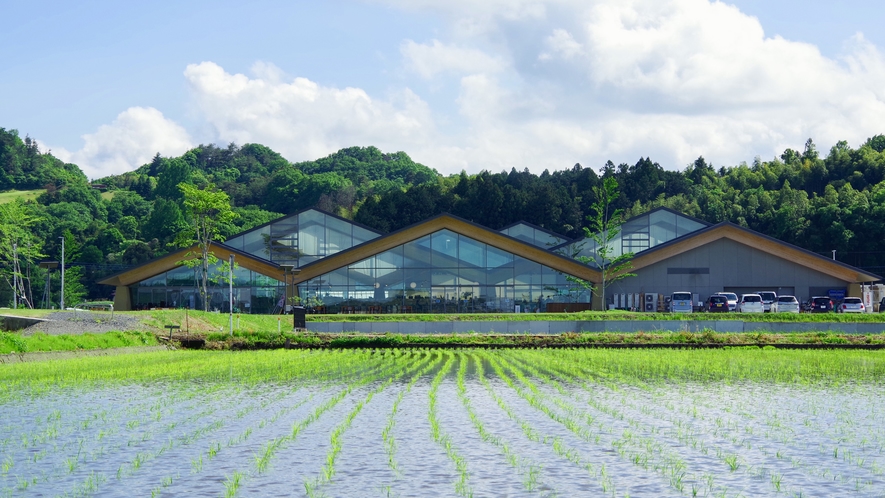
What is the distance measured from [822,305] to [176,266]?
3645 cm

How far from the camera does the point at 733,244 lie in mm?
58219

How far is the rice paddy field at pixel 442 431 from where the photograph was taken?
11016 millimetres

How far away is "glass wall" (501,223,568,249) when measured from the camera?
71.1m

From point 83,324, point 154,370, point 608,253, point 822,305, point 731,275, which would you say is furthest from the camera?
point 608,253

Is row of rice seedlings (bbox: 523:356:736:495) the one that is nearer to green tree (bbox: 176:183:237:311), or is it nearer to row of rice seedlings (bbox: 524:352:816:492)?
row of rice seedlings (bbox: 524:352:816:492)

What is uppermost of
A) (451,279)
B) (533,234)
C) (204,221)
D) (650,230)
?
(533,234)

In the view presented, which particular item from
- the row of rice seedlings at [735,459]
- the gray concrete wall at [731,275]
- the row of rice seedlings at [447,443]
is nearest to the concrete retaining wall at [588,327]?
the gray concrete wall at [731,275]

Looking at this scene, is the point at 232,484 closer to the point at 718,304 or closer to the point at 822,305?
the point at 718,304

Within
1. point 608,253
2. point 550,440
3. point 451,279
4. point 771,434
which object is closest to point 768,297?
point 608,253

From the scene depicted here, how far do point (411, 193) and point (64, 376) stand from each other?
251 ft

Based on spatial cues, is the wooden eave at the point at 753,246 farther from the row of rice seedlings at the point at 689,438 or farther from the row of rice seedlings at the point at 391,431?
the row of rice seedlings at the point at 689,438

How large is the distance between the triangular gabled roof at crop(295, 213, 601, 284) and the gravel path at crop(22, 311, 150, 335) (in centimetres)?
1913

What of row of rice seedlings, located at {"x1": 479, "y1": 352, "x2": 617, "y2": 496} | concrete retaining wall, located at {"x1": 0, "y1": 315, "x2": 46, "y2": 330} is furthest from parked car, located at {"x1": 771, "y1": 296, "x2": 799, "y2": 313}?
concrete retaining wall, located at {"x1": 0, "y1": 315, "x2": 46, "y2": 330}

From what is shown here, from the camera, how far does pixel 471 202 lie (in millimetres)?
99500
